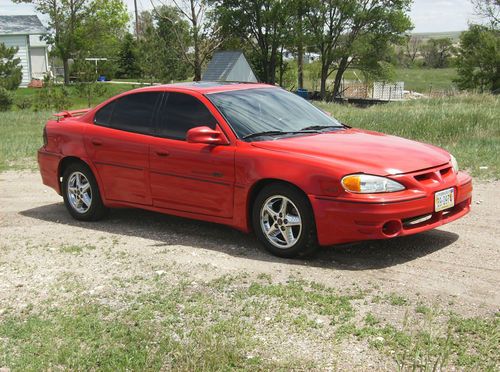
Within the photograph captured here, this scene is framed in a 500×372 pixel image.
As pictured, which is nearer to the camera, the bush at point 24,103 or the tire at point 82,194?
the tire at point 82,194

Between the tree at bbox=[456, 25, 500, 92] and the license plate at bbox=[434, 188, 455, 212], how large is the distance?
48.2 meters

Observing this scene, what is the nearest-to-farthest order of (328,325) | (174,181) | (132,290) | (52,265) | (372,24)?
(328,325) < (132,290) < (52,265) < (174,181) < (372,24)

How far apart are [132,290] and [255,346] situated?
1.49m

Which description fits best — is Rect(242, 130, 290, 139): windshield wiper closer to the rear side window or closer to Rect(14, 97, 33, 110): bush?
the rear side window

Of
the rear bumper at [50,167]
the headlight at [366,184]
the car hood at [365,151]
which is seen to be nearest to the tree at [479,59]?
the rear bumper at [50,167]

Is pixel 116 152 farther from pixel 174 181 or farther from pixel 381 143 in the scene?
pixel 381 143

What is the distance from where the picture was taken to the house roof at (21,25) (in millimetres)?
49688

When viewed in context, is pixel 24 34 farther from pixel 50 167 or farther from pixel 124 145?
pixel 124 145

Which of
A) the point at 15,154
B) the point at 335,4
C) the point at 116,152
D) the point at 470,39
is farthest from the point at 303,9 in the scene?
the point at 116,152

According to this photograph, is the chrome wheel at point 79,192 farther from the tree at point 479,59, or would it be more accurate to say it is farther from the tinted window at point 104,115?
the tree at point 479,59

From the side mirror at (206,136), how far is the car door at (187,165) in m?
0.06

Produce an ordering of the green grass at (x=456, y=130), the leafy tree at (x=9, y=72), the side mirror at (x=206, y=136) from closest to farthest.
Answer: the side mirror at (x=206, y=136) → the green grass at (x=456, y=130) → the leafy tree at (x=9, y=72)

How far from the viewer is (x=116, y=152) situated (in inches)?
284

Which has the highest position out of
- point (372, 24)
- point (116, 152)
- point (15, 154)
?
point (372, 24)
